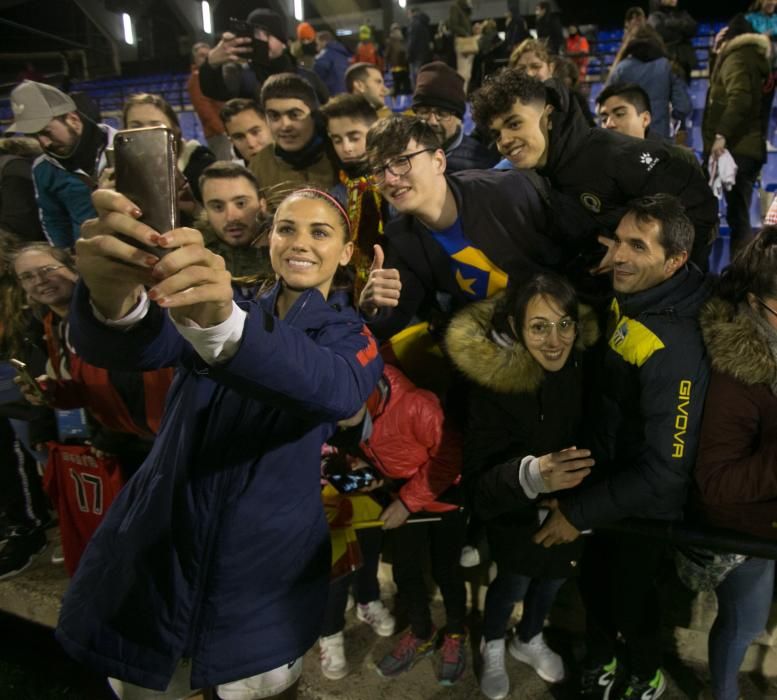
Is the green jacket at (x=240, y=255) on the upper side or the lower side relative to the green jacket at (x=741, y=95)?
lower

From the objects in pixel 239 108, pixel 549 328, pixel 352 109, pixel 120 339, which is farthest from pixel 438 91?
pixel 120 339

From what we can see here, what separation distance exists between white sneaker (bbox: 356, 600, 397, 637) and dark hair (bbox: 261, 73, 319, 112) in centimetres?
249

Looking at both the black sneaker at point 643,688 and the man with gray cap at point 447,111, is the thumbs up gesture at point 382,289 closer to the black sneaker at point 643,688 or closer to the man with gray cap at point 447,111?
the man with gray cap at point 447,111

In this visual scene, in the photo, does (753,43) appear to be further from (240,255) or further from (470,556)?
(470,556)

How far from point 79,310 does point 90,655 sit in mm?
838

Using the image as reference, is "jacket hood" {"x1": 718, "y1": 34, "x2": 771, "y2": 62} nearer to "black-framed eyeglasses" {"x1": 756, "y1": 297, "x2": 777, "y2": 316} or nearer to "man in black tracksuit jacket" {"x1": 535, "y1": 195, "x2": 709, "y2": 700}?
"man in black tracksuit jacket" {"x1": 535, "y1": 195, "x2": 709, "y2": 700}

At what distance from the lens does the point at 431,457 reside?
2172 millimetres

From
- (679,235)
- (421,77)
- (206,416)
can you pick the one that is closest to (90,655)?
(206,416)

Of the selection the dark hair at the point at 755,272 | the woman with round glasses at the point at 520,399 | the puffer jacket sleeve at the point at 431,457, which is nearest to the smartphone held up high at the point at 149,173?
the woman with round glasses at the point at 520,399

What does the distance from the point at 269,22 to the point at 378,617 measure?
399 centimetres

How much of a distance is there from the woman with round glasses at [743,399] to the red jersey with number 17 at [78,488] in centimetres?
222

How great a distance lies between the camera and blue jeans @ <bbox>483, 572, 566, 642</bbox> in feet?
7.35

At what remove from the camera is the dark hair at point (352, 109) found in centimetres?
293

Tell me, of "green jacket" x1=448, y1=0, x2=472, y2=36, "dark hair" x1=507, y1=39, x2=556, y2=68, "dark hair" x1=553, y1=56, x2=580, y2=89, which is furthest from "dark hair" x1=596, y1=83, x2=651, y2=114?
"green jacket" x1=448, y1=0, x2=472, y2=36
